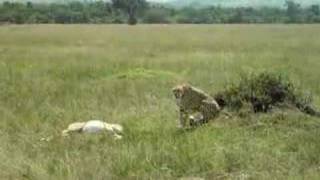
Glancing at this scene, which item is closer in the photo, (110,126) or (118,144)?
(118,144)

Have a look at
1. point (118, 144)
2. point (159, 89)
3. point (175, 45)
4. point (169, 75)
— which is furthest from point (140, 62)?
point (118, 144)

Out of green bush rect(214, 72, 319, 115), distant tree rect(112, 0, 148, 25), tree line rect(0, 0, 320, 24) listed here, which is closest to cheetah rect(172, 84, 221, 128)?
green bush rect(214, 72, 319, 115)

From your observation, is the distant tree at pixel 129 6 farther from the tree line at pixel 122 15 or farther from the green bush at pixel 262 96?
the green bush at pixel 262 96

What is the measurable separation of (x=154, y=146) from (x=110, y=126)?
4.34 feet

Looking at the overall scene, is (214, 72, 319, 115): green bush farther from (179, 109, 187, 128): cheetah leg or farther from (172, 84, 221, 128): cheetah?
(179, 109, 187, 128): cheetah leg

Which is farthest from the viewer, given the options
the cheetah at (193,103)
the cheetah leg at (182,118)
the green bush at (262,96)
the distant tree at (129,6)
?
the distant tree at (129,6)

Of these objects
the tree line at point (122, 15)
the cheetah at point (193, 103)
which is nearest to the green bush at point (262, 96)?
the cheetah at point (193, 103)

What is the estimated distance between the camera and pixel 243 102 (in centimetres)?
1090

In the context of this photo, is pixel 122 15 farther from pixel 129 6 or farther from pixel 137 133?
pixel 137 133

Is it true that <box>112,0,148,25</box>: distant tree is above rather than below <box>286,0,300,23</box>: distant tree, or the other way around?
above

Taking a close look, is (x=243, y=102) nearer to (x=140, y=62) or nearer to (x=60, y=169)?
(x=60, y=169)

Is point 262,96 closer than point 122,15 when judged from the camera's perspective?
Yes

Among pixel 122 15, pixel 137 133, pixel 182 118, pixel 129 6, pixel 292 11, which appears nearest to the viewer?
pixel 137 133

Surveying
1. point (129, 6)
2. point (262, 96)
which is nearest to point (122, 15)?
point (129, 6)
